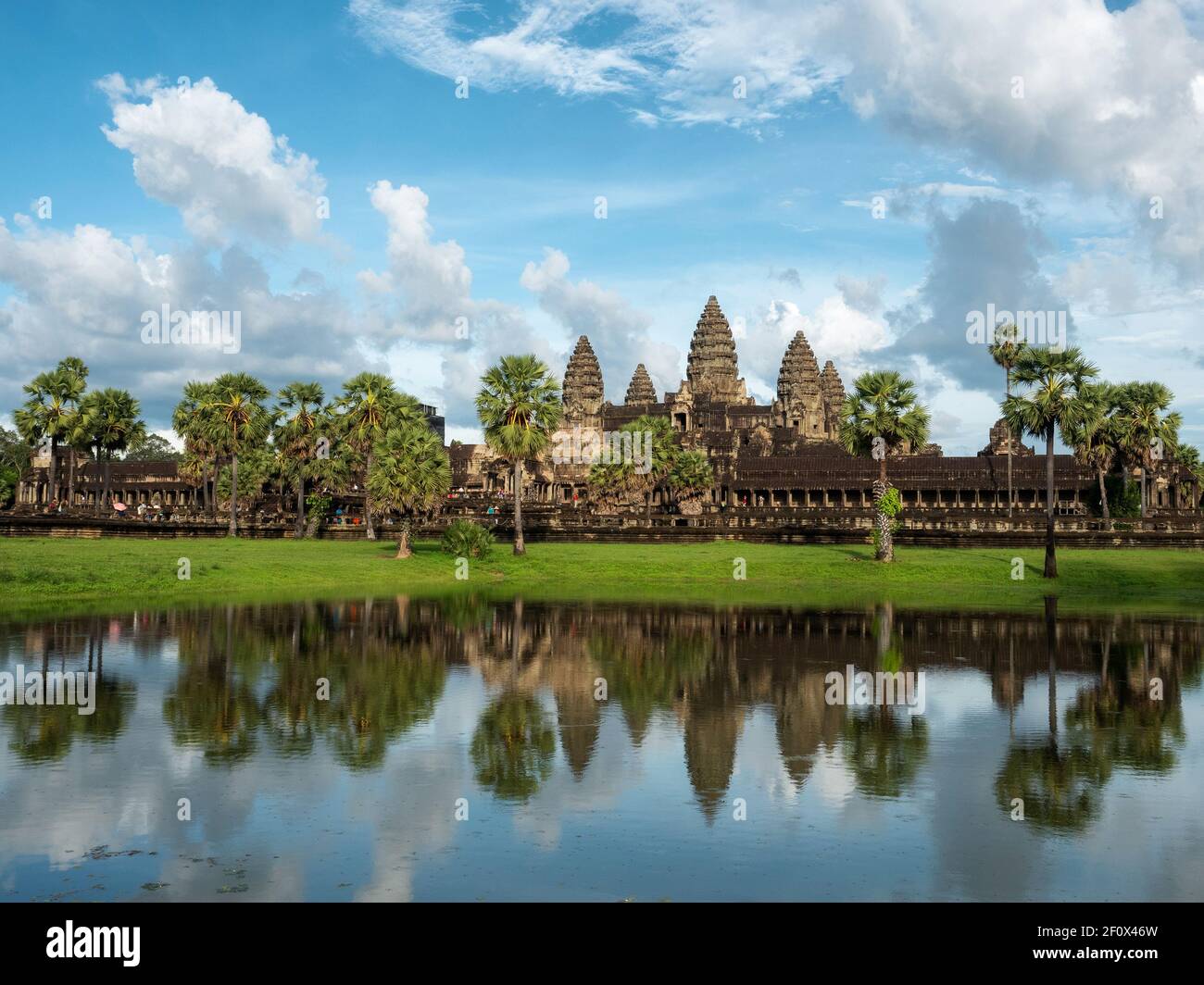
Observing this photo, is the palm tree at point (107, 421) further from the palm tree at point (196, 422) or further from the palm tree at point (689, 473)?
the palm tree at point (689, 473)

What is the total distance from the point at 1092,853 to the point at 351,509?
90.3 m

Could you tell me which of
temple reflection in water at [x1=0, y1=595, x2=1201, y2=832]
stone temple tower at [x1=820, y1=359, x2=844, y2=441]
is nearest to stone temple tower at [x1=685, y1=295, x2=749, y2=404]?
stone temple tower at [x1=820, y1=359, x2=844, y2=441]

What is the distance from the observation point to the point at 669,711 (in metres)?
22.1

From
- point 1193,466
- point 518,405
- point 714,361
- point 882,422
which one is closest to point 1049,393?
point 882,422

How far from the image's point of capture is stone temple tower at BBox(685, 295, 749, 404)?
16650 centimetres

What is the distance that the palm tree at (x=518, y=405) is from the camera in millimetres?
64938

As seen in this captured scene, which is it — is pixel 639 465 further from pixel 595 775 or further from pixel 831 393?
pixel 831 393

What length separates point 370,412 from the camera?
2918 inches

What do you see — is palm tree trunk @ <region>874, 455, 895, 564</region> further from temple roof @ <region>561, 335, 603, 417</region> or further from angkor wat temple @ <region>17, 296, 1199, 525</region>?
temple roof @ <region>561, 335, 603, 417</region>

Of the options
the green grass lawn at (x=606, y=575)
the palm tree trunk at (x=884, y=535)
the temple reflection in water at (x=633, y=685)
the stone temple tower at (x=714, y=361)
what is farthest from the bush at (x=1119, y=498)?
the stone temple tower at (x=714, y=361)

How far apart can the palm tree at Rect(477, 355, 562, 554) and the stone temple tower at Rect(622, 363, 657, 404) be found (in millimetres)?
101480

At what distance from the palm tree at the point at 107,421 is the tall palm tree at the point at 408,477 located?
2682cm

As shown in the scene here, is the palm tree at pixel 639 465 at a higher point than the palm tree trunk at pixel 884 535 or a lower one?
higher
